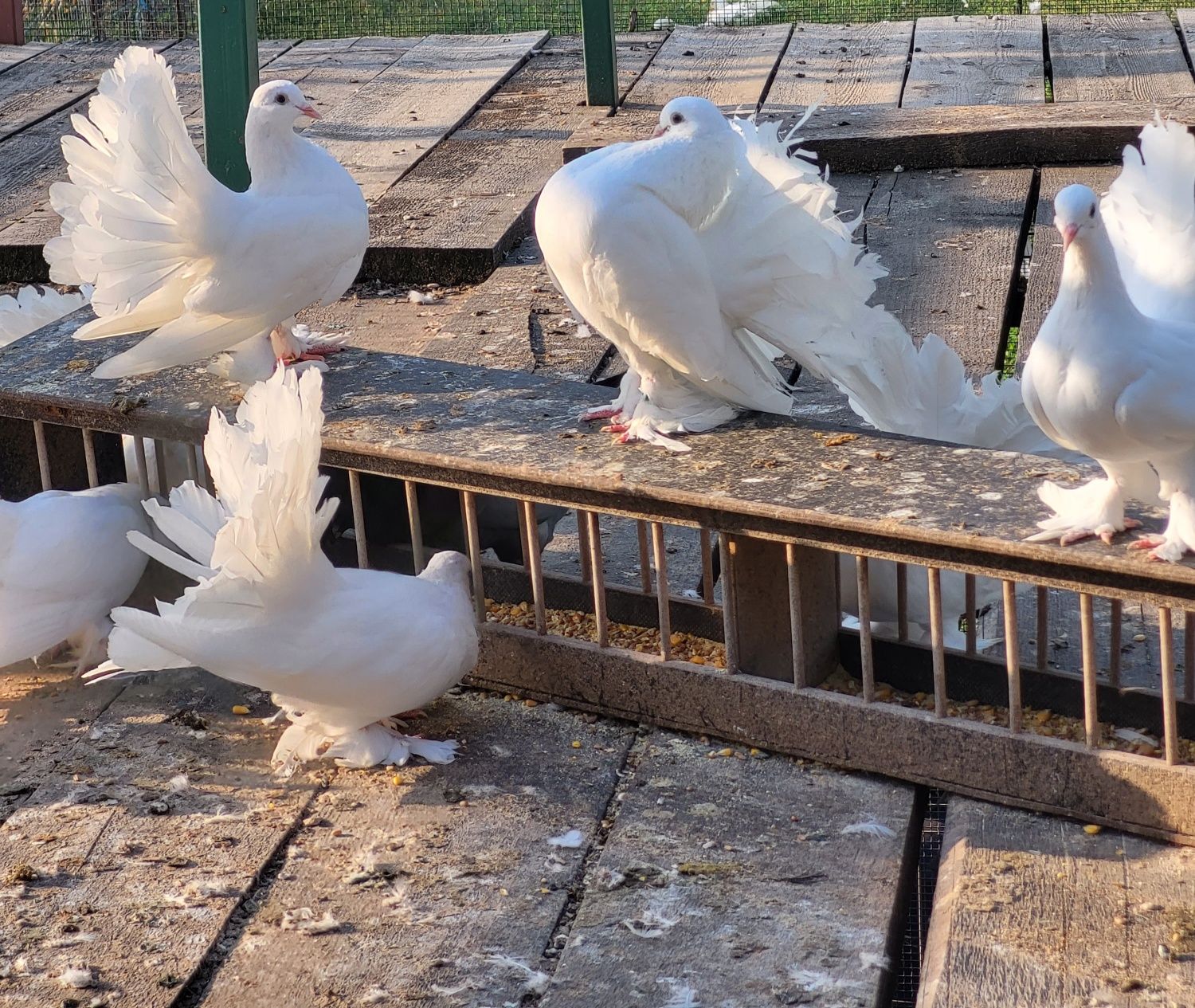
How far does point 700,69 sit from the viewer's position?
6816mm

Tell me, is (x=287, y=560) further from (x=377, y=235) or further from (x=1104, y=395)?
(x=377, y=235)

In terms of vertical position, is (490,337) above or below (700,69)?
below

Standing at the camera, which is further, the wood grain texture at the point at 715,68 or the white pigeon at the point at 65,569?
the wood grain texture at the point at 715,68

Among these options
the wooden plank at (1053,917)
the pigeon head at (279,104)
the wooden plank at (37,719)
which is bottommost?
the wooden plank at (1053,917)

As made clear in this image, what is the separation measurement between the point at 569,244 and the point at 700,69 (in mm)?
4433

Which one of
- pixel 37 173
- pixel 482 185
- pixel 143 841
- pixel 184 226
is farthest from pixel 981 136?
pixel 143 841

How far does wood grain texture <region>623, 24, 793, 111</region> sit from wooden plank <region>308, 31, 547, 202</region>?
0.75 meters

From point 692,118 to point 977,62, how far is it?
4588 mm

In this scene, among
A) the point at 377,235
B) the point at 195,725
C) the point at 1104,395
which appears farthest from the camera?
the point at 377,235

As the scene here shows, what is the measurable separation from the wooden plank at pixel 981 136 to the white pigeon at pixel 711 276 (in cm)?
261

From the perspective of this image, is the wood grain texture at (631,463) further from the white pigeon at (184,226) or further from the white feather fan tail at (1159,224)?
the white feather fan tail at (1159,224)

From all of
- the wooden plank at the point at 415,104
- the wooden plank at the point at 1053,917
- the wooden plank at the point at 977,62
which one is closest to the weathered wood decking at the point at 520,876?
the wooden plank at the point at 1053,917

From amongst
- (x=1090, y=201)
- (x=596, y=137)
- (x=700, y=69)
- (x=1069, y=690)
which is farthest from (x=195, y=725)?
(x=700, y=69)

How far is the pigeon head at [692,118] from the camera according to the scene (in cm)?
273
